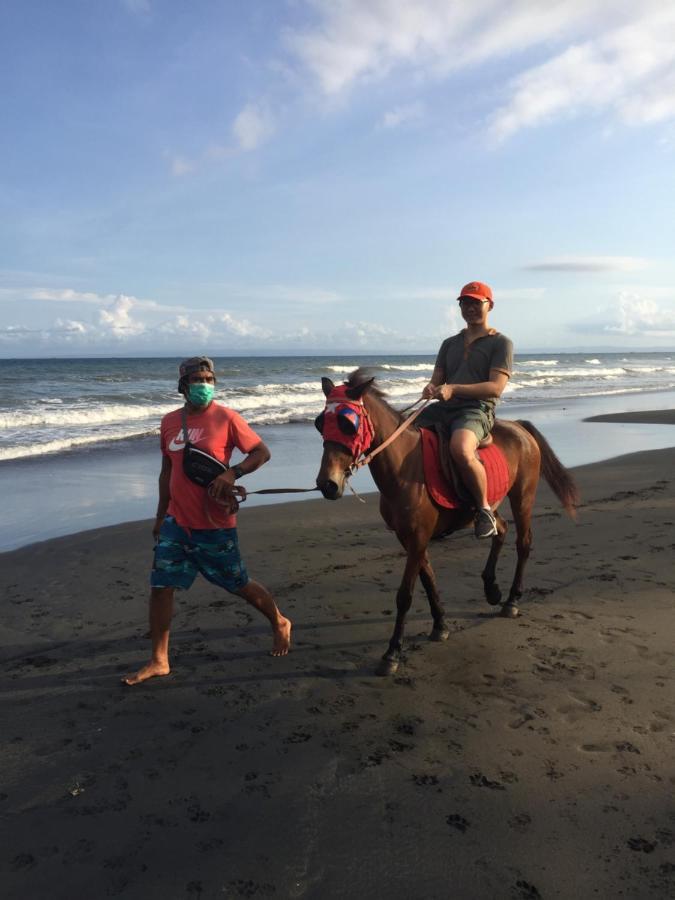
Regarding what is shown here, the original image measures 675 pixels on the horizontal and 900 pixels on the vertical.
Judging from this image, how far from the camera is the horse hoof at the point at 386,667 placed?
4156 millimetres

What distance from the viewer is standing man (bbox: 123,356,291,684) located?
383 cm

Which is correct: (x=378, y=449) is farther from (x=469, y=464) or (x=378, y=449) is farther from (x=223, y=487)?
(x=223, y=487)

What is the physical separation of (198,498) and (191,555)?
1.29ft

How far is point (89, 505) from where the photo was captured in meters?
9.60

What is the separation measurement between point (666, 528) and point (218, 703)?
19.3 ft

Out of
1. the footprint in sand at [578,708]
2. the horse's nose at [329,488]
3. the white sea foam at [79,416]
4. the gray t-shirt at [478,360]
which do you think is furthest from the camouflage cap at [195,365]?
the white sea foam at [79,416]

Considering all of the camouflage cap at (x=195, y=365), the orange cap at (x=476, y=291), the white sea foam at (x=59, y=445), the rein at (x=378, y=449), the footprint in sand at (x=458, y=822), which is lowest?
the white sea foam at (x=59, y=445)

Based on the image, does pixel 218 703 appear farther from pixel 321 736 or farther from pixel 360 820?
pixel 360 820

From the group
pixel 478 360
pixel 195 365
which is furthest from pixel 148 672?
pixel 478 360

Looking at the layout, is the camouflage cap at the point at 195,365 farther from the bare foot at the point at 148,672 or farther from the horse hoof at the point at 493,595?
the horse hoof at the point at 493,595

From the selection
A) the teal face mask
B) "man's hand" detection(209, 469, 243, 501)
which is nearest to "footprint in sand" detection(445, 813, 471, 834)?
"man's hand" detection(209, 469, 243, 501)

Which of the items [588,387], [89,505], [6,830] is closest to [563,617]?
[6,830]

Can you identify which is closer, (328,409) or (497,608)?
(328,409)

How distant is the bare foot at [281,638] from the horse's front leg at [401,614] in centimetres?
68
